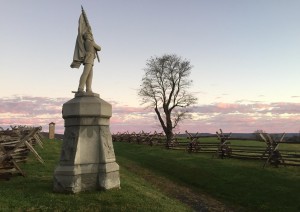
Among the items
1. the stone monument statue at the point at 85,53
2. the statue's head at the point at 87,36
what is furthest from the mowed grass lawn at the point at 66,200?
the statue's head at the point at 87,36

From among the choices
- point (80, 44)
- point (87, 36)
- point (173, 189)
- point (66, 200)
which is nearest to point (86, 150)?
point (66, 200)

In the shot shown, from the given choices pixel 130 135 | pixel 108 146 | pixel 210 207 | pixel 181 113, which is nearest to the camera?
pixel 108 146

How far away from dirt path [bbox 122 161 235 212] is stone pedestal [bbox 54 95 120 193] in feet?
12.7

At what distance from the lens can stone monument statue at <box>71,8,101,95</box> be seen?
1098 cm

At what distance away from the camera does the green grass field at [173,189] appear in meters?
8.87

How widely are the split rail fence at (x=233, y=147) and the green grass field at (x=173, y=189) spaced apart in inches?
38.1

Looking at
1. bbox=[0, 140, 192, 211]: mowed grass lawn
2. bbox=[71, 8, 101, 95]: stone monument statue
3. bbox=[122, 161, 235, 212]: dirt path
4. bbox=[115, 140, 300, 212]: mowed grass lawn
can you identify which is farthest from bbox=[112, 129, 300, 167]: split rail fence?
bbox=[71, 8, 101, 95]: stone monument statue

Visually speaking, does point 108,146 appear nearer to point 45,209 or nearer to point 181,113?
point 45,209

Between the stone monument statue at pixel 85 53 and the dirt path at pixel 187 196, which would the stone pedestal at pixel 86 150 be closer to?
the stone monument statue at pixel 85 53

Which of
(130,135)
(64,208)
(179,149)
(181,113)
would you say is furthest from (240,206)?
(130,135)

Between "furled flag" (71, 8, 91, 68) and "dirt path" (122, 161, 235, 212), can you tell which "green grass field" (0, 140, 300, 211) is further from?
"furled flag" (71, 8, 91, 68)

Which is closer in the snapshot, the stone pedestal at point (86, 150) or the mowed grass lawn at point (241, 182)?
the stone pedestal at point (86, 150)

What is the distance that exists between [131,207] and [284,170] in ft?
37.5

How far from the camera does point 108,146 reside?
1062cm
